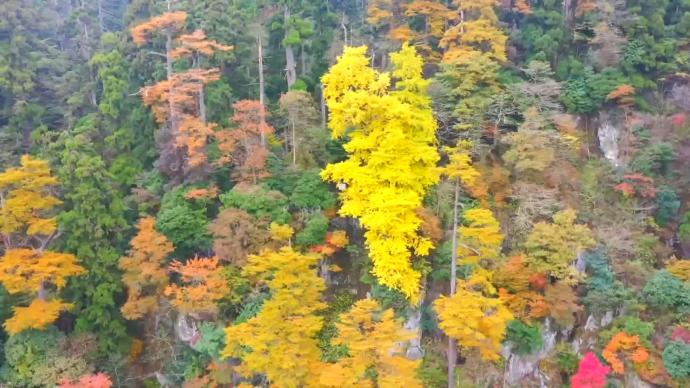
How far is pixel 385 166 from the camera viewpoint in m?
19.0

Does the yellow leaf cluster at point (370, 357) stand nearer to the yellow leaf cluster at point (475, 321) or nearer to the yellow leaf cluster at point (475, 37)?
the yellow leaf cluster at point (475, 321)

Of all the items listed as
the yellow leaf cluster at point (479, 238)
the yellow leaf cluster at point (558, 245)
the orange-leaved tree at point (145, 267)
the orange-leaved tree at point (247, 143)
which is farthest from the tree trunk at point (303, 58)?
the yellow leaf cluster at point (558, 245)

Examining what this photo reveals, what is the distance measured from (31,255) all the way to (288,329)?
35.2ft

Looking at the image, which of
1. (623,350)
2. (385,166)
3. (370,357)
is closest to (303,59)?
(385,166)

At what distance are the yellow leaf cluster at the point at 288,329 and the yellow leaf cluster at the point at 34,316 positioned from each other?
8.16 metres

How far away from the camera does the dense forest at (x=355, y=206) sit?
17797mm

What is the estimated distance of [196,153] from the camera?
73.7ft

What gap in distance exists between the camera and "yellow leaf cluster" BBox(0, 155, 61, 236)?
66.0 feet

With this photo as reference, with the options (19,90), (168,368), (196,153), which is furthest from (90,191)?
(19,90)

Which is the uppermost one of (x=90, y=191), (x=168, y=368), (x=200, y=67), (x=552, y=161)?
(x=200, y=67)

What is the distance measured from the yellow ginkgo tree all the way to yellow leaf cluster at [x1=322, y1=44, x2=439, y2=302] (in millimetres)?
10218

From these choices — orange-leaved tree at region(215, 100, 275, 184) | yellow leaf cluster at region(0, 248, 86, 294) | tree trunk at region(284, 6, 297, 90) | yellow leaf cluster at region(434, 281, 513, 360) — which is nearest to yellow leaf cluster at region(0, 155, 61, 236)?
yellow leaf cluster at region(0, 248, 86, 294)

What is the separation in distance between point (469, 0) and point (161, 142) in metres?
15.4

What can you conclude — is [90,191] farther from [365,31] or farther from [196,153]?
[365,31]
